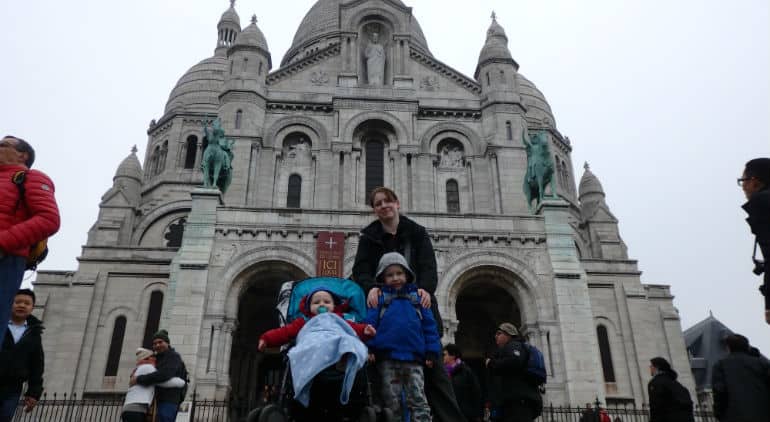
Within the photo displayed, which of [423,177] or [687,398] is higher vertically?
[423,177]

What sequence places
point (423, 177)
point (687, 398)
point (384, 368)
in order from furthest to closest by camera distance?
point (423, 177) → point (687, 398) → point (384, 368)

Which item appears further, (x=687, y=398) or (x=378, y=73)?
(x=378, y=73)

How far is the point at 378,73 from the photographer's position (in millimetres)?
26562

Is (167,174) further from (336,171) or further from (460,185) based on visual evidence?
(460,185)

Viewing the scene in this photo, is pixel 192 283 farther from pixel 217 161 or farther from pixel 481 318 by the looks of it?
pixel 481 318

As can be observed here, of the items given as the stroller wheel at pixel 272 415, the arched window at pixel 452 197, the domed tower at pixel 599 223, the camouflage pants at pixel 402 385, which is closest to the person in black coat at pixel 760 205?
the camouflage pants at pixel 402 385

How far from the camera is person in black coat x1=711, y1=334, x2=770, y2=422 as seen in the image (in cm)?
654

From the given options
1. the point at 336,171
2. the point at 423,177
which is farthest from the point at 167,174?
the point at 423,177

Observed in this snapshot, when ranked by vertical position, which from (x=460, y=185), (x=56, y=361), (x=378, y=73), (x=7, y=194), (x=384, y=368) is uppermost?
(x=378, y=73)

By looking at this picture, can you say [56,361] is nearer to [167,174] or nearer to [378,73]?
[167,174]

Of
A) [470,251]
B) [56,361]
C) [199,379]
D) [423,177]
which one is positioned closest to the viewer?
[199,379]

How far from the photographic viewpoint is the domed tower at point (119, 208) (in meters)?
29.3

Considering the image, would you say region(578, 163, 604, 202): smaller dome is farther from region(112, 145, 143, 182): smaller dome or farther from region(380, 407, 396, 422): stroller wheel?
region(380, 407, 396, 422): stroller wheel

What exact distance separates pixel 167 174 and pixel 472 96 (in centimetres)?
1698
